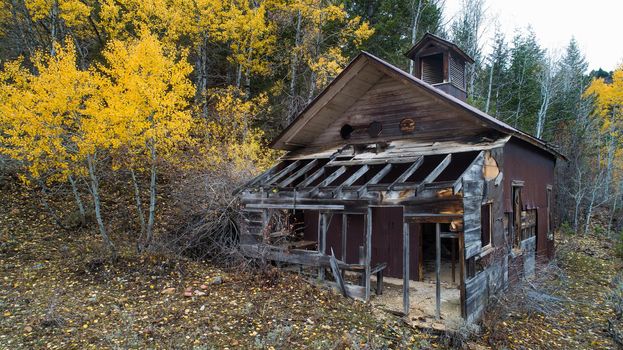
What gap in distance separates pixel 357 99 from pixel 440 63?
4084 millimetres

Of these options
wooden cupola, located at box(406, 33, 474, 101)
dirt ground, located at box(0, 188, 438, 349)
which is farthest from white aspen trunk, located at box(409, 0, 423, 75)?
dirt ground, located at box(0, 188, 438, 349)

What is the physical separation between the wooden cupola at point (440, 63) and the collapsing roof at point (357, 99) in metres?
2.82

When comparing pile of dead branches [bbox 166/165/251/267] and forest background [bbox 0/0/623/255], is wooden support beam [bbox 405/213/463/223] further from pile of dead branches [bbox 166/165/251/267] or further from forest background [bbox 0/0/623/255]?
forest background [bbox 0/0/623/255]

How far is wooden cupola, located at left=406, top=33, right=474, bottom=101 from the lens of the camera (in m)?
12.7

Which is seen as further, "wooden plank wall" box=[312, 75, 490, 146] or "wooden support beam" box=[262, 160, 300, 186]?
"wooden support beam" box=[262, 160, 300, 186]

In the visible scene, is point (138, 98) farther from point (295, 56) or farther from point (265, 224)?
point (295, 56)

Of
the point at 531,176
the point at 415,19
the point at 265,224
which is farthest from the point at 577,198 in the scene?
the point at 265,224

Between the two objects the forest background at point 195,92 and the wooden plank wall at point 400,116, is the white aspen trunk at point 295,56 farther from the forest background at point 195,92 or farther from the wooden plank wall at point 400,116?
the wooden plank wall at point 400,116

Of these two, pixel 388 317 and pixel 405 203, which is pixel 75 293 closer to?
pixel 388 317

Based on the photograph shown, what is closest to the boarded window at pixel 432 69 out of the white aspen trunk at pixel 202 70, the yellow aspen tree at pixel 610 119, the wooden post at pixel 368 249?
the wooden post at pixel 368 249

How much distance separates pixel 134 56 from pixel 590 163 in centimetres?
2951

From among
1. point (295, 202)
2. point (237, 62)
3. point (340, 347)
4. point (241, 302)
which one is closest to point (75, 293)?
point (241, 302)

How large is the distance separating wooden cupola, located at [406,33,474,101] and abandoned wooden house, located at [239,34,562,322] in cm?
4

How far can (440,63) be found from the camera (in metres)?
13.1
